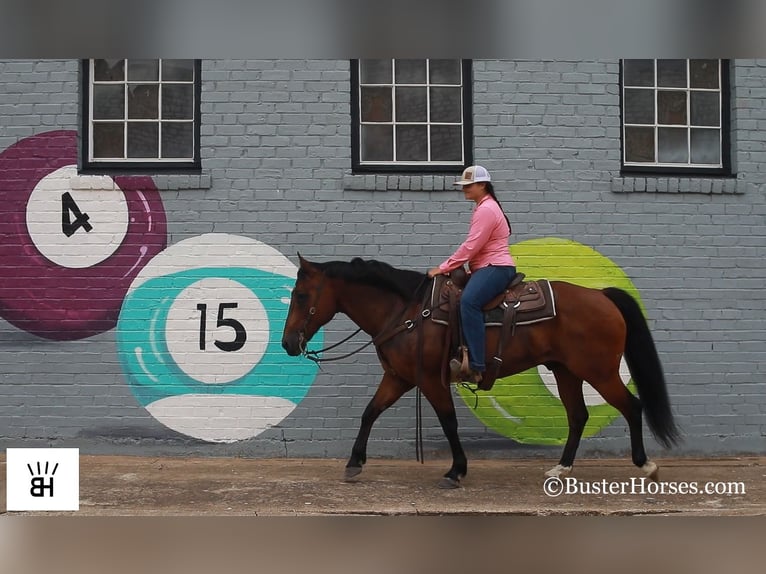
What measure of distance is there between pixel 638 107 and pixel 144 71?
187 inches

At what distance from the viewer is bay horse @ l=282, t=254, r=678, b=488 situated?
6914 mm

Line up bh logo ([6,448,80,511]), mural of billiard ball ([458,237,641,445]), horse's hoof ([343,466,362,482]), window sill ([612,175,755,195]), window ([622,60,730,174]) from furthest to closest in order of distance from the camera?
window ([622,60,730,174]), window sill ([612,175,755,195]), mural of billiard ball ([458,237,641,445]), horse's hoof ([343,466,362,482]), bh logo ([6,448,80,511])

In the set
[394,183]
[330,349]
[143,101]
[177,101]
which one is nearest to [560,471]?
[330,349]

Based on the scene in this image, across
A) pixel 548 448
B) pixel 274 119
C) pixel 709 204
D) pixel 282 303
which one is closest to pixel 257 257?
pixel 282 303

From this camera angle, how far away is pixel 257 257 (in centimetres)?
811

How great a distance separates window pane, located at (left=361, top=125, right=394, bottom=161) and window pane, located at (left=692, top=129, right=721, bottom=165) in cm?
294

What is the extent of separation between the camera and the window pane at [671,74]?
8406mm

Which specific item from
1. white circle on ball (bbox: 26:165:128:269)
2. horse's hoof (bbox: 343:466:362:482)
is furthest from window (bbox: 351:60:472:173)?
horse's hoof (bbox: 343:466:362:482)

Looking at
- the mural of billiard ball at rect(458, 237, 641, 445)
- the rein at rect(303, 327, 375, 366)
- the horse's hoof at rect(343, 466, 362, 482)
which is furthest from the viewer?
the mural of billiard ball at rect(458, 237, 641, 445)

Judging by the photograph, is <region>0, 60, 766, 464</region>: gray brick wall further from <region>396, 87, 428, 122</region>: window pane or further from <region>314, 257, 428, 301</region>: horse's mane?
<region>314, 257, 428, 301</region>: horse's mane

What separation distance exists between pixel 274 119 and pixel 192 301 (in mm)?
1863

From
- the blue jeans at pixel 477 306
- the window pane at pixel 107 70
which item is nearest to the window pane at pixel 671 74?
the blue jeans at pixel 477 306
